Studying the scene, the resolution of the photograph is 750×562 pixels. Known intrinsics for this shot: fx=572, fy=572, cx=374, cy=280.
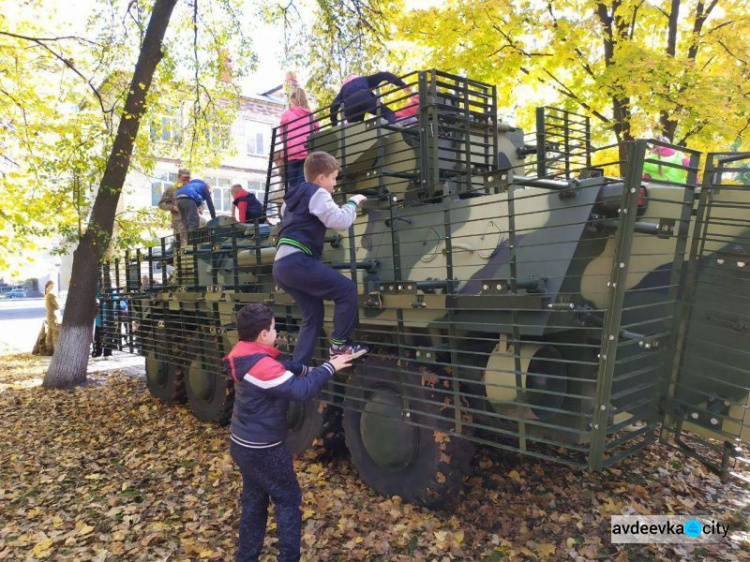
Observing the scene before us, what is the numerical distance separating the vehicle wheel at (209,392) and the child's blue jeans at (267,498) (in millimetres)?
3424

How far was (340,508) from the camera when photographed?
14.7ft

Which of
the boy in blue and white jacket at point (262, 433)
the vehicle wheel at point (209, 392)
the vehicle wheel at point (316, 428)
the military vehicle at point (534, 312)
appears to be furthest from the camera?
the vehicle wheel at point (209, 392)

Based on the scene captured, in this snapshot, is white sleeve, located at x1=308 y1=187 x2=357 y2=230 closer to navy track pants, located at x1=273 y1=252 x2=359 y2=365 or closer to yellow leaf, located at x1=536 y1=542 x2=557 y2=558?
navy track pants, located at x1=273 y1=252 x2=359 y2=365

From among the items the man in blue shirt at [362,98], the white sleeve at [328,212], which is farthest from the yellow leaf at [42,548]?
the man in blue shirt at [362,98]

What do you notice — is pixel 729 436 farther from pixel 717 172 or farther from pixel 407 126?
pixel 407 126

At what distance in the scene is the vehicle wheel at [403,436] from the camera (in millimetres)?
4164

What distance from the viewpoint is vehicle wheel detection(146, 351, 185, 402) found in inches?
312

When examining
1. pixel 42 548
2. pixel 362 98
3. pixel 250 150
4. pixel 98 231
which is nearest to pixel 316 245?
pixel 362 98

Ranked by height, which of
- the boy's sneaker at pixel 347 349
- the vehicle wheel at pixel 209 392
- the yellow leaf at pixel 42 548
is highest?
the boy's sneaker at pixel 347 349

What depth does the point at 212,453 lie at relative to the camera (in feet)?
19.7

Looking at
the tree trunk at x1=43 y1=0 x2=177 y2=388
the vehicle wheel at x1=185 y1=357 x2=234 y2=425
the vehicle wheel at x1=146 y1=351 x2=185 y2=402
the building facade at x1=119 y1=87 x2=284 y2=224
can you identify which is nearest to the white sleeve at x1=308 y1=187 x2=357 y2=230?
the vehicle wheel at x1=185 y1=357 x2=234 y2=425

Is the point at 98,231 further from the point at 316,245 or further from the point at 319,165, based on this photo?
the point at 319,165

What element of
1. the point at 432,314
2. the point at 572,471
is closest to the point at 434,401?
the point at 432,314

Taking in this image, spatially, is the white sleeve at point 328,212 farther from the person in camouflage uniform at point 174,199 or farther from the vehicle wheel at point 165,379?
the person in camouflage uniform at point 174,199
